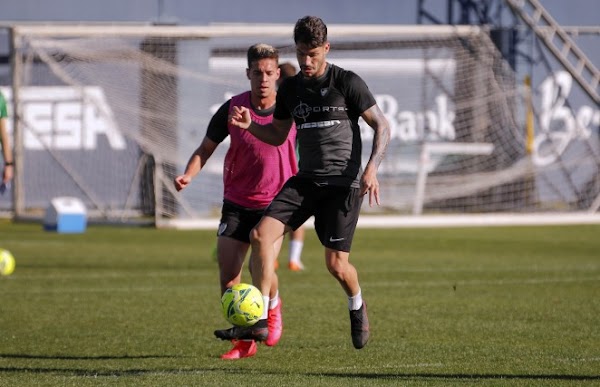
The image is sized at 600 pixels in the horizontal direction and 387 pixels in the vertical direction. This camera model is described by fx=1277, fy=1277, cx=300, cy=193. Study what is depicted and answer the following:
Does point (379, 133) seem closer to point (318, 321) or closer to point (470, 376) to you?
point (470, 376)

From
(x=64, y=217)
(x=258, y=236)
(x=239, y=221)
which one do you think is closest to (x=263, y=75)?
(x=239, y=221)

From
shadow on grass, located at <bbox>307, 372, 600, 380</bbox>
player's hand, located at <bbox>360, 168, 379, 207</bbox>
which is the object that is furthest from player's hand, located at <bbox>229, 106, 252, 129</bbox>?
shadow on grass, located at <bbox>307, 372, 600, 380</bbox>

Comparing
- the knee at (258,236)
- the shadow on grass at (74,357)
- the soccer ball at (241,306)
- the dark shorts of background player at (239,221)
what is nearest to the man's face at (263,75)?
the dark shorts of background player at (239,221)

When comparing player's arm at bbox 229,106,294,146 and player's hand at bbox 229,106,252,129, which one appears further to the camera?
player's arm at bbox 229,106,294,146

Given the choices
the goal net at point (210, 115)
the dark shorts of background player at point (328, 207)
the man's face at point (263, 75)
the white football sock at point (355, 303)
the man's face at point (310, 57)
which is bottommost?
the goal net at point (210, 115)

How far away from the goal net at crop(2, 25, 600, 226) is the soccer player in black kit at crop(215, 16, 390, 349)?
1968cm

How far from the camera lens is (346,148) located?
853 centimetres

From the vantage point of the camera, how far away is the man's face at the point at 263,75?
9023mm

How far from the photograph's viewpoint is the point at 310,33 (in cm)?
826

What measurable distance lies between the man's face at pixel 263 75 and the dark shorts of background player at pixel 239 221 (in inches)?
33.9

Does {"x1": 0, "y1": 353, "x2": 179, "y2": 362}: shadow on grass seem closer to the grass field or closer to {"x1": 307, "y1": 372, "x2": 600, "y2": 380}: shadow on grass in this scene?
the grass field

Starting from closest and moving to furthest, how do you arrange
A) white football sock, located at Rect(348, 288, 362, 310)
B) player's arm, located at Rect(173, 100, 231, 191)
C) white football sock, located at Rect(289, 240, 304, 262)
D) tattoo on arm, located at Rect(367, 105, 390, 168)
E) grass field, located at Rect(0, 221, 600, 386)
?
grass field, located at Rect(0, 221, 600, 386) < tattoo on arm, located at Rect(367, 105, 390, 168) < white football sock, located at Rect(348, 288, 362, 310) < player's arm, located at Rect(173, 100, 231, 191) < white football sock, located at Rect(289, 240, 304, 262)

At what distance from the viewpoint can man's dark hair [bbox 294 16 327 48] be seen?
826 cm

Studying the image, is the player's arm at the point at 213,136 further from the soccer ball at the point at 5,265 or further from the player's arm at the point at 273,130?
the soccer ball at the point at 5,265
